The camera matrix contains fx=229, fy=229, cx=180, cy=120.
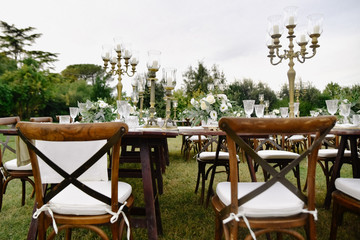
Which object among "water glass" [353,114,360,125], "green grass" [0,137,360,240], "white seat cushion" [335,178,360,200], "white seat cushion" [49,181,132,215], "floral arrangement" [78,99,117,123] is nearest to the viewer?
"white seat cushion" [49,181,132,215]

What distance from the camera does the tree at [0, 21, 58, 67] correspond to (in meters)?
23.5

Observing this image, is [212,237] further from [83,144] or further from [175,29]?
[175,29]

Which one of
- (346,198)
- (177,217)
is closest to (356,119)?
(346,198)

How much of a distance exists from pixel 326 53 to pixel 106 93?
15306mm

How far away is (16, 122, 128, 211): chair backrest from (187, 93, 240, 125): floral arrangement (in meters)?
1.46

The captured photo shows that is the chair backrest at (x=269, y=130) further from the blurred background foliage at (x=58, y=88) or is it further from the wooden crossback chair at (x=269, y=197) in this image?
the blurred background foliage at (x=58, y=88)

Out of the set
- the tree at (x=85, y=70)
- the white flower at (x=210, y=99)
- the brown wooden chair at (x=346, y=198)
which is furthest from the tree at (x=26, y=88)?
the tree at (x=85, y=70)

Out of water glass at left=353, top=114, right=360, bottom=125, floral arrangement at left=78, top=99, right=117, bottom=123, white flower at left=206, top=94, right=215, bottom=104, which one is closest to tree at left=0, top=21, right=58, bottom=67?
floral arrangement at left=78, top=99, right=117, bottom=123

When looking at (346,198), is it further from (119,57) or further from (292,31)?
(119,57)

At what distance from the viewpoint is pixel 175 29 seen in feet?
48.2

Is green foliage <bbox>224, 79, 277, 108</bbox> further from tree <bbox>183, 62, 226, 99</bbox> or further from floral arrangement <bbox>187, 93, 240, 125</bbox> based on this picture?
floral arrangement <bbox>187, 93, 240, 125</bbox>

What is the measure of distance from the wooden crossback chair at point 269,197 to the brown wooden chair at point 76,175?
45 centimetres

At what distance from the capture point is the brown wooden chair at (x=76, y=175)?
904 millimetres

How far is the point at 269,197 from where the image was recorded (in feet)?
3.43
